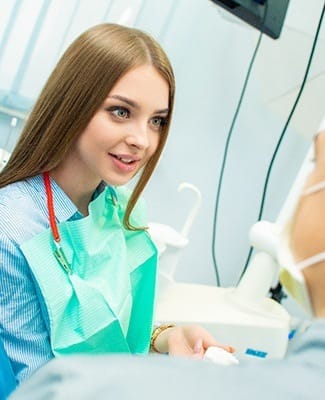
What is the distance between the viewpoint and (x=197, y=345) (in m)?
0.97

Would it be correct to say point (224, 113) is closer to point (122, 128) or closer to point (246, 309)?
point (246, 309)

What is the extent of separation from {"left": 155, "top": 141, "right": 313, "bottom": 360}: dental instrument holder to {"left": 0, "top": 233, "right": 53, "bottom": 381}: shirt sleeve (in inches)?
15.5

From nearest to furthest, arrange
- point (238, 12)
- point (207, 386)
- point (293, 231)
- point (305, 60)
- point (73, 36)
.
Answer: point (207, 386) < point (293, 231) < point (238, 12) < point (73, 36) < point (305, 60)

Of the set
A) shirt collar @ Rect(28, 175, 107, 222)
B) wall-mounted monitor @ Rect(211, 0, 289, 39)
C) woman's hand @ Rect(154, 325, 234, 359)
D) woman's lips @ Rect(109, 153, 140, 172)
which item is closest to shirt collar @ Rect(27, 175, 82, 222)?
shirt collar @ Rect(28, 175, 107, 222)

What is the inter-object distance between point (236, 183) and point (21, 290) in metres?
1.07

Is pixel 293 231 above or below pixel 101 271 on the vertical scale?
above

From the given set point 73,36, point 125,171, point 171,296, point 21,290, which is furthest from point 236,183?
point 21,290

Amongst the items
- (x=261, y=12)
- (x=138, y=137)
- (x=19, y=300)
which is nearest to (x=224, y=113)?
(x=261, y=12)

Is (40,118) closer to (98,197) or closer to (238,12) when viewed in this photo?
(98,197)

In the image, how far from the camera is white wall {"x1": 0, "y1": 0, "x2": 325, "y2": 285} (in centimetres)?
161

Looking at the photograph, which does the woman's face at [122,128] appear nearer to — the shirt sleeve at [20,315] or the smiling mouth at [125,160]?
the smiling mouth at [125,160]

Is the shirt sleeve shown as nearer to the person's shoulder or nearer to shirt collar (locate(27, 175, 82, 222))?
the person's shoulder

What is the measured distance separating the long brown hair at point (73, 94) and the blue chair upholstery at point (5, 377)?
32 cm

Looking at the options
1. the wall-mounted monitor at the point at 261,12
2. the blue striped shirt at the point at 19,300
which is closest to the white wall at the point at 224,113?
the wall-mounted monitor at the point at 261,12
